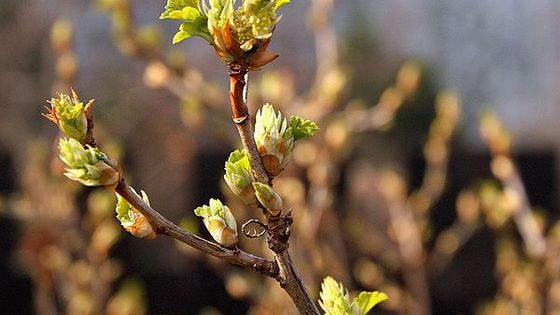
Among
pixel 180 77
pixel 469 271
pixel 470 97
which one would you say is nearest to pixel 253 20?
pixel 180 77

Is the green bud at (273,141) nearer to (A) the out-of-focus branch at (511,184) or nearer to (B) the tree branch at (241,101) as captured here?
(B) the tree branch at (241,101)

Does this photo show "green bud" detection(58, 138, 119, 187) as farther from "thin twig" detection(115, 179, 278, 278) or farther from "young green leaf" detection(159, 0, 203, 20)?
Answer: "young green leaf" detection(159, 0, 203, 20)

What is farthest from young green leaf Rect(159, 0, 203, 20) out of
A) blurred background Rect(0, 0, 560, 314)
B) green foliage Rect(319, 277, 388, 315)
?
blurred background Rect(0, 0, 560, 314)

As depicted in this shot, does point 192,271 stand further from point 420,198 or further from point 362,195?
point 420,198

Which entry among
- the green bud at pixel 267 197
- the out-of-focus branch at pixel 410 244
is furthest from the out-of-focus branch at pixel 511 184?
Result: the green bud at pixel 267 197

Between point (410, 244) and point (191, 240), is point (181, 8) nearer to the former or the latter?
point (191, 240)

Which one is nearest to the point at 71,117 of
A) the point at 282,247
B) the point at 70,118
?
the point at 70,118
